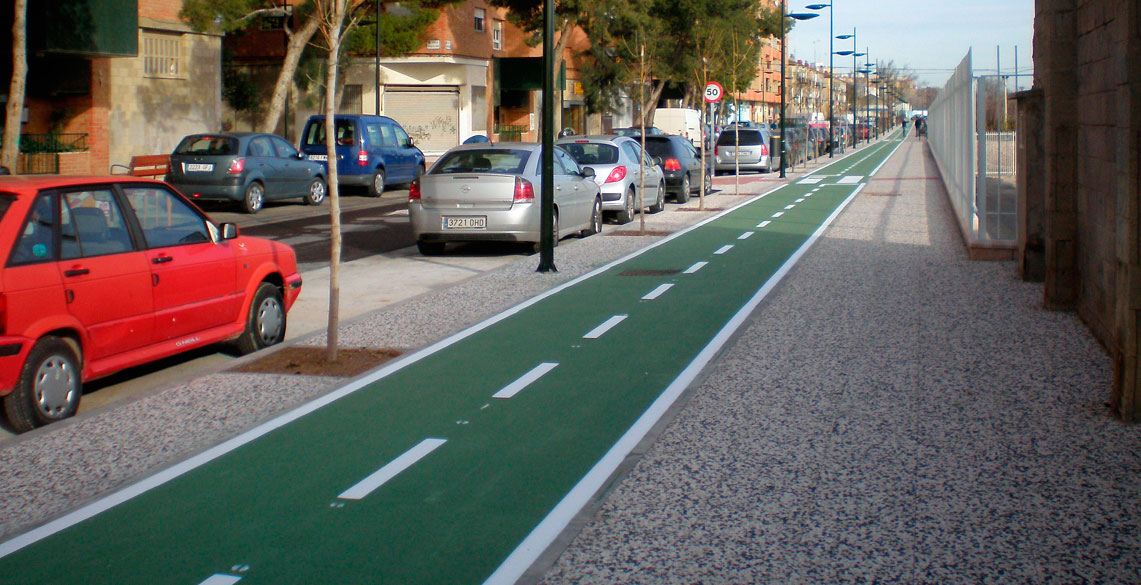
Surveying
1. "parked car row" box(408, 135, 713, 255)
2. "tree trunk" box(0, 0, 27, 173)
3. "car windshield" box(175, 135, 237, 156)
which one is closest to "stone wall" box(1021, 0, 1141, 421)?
"parked car row" box(408, 135, 713, 255)

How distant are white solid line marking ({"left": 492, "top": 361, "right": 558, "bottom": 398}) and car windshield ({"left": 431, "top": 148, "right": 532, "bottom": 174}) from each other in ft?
24.2

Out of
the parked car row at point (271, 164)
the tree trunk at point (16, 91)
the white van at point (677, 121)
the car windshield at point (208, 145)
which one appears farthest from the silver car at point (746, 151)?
the tree trunk at point (16, 91)

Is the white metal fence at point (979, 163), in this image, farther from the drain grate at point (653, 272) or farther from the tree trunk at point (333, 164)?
the tree trunk at point (333, 164)

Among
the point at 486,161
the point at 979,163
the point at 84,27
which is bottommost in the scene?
the point at 979,163

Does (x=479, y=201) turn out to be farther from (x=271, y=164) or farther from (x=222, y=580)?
(x=222, y=580)

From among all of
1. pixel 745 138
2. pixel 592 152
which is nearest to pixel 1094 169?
pixel 592 152

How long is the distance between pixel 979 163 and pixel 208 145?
14.8 m

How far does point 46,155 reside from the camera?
29031 mm

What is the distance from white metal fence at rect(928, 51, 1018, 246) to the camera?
15141mm

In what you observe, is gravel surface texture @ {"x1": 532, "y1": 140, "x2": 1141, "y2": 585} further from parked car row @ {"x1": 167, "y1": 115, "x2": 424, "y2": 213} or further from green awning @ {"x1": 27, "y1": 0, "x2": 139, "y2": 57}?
green awning @ {"x1": 27, "y1": 0, "x2": 139, "y2": 57}

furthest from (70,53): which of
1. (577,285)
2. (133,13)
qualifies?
(577,285)

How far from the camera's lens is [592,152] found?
21609 millimetres

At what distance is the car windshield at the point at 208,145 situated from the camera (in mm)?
23703

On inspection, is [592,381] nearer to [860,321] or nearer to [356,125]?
[860,321]
